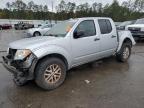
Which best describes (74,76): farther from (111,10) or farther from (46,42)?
(111,10)

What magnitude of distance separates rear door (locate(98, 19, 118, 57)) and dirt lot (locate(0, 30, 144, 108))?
2.38ft

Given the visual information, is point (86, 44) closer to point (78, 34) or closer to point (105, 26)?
point (78, 34)

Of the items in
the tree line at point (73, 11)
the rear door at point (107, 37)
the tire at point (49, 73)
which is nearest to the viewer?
the tire at point (49, 73)

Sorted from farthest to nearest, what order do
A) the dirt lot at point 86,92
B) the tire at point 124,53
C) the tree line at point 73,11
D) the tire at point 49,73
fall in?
the tree line at point 73,11, the tire at point 124,53, the tire at point 49,73, the dirt lot at point 86,92

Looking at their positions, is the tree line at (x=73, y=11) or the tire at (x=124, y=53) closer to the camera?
the tire at (x=124, y=53)

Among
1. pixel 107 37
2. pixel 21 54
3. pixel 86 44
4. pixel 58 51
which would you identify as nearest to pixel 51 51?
pixel 58 51

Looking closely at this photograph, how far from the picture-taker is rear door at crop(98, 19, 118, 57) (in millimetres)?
Answer: 5801

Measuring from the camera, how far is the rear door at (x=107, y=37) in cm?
580

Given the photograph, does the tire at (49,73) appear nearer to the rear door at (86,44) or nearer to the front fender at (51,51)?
the front fender at (51,51)

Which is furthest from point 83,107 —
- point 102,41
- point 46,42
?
point 102,41

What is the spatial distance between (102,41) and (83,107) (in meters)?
2.70

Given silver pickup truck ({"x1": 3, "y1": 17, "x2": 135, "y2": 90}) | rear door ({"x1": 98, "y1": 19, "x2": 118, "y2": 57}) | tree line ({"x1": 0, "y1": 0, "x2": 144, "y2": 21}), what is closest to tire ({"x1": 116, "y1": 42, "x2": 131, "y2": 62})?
rear door ({"x1": 98, "y1": 19, "x2": 118, "y2": 57})

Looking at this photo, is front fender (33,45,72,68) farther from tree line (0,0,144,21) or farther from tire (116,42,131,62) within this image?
tree line (0,0,144,21)


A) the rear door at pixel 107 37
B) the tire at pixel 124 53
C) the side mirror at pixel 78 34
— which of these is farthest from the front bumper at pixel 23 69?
the tire at pixel 124 53
